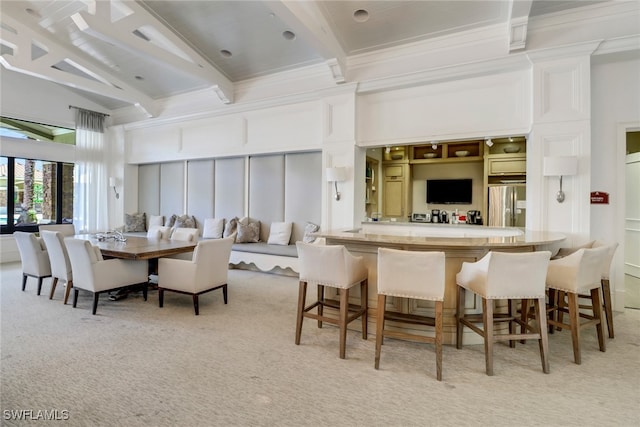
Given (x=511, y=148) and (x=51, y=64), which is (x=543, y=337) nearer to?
(x=511, y=148)

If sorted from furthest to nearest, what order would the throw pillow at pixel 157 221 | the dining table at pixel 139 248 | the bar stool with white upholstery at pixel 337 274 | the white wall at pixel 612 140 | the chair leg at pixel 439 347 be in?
the throw pillow at pixel 157 221
the white wall at pixel 612 140
the dining table at pixel 139 248
the bar stool with white upholstery at pixel 337 274
the chair leg at pixel 439 347

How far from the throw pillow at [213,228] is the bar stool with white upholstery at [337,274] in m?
3.94

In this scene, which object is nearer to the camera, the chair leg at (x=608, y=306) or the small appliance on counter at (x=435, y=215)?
the chair leg at (x=608, y=306)

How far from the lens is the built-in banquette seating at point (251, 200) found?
5613 mm

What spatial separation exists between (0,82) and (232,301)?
6.47m

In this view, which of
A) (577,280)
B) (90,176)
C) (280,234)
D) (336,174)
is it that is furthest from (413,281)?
(90,176)

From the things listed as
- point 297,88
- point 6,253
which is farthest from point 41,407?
point 6,253

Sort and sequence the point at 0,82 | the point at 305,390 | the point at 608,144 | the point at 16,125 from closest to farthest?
the point at 305,390
the point at 608,144
the point at 0,82
the point at 16,125

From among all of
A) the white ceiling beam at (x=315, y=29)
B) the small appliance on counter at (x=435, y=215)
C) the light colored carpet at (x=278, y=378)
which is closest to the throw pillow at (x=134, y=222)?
the light colored carpet at (x=278, y=378)

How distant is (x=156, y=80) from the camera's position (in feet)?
20.7

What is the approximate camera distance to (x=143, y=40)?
15.0 feet

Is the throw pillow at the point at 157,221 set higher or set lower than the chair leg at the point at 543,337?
higher

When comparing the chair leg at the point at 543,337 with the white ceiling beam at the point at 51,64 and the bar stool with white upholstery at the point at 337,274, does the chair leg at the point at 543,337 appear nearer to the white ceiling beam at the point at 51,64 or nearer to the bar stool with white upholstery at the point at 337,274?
the bar stool with white upholstery at the point at 337,274

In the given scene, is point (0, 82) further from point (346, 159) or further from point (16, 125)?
point (346, 159)
